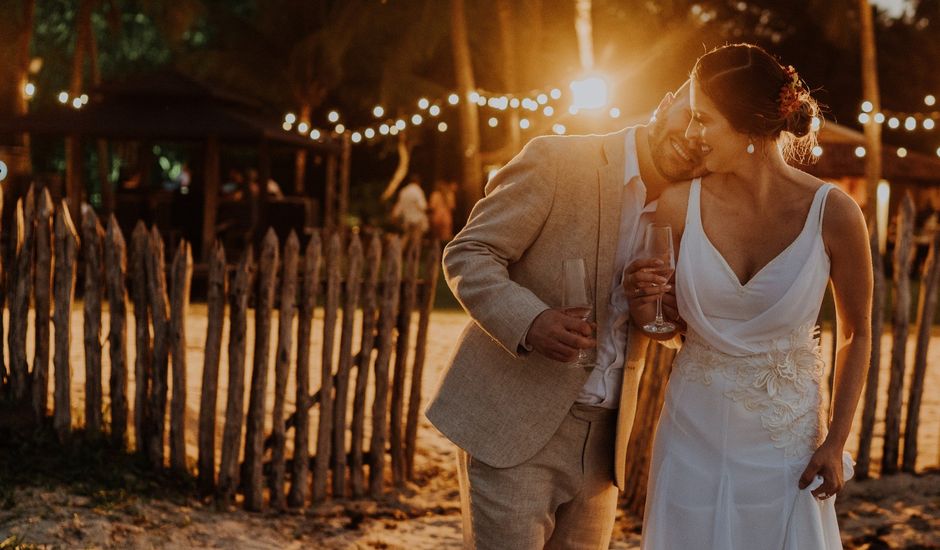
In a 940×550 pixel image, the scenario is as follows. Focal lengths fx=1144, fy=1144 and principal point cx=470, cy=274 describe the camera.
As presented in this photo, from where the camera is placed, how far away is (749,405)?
2850mm

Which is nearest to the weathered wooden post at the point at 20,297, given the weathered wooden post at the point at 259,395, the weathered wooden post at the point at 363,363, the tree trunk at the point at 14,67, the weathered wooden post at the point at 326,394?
the weathered wooden post at the point at 259,395

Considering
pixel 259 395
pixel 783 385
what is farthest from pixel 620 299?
pixel 259 395

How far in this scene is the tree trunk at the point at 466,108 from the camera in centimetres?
2375

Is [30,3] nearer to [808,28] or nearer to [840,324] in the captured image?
[840,324]

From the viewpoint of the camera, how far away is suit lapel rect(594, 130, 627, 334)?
2.88 m

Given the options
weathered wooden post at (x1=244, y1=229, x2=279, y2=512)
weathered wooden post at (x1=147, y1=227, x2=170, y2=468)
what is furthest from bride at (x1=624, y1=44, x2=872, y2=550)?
weathered wooden post at (x1=147, y1=227, x2=170, y2=468)

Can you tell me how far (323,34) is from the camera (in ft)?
107

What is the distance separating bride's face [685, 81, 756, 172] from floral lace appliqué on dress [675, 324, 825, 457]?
18.4 inches

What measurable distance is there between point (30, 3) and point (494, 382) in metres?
13.5

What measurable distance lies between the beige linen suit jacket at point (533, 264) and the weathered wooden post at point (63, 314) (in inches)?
144

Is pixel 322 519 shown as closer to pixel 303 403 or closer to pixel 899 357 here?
pixel 303 403

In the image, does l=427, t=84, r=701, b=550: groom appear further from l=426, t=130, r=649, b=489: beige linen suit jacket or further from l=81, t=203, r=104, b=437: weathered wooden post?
l=81, t=203, r=104, b=437: weathered wooden post

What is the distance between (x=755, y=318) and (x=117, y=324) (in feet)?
13.5

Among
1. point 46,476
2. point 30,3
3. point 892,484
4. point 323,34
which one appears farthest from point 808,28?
point 46,476
